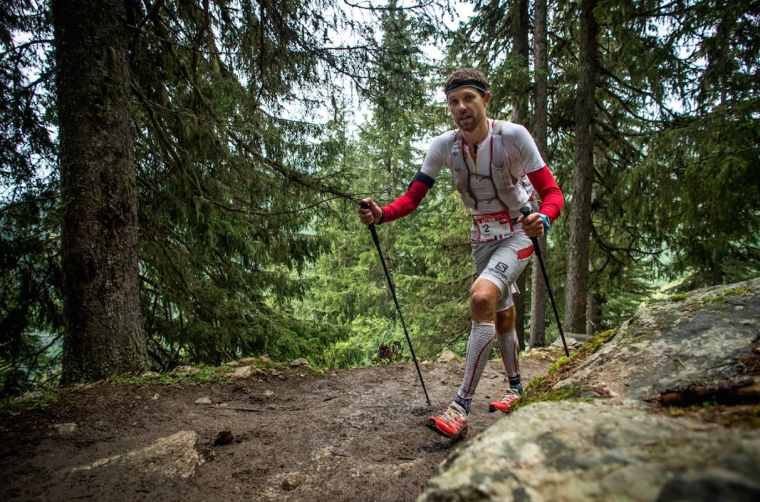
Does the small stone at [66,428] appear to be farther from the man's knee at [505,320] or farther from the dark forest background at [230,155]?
the man's knee at [505,320]

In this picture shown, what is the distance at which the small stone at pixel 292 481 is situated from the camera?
2404 millimetres

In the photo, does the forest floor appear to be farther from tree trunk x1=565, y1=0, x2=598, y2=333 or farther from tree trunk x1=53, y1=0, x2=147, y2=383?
tree trunk x1=565, y1=0, x2=598, y2=333

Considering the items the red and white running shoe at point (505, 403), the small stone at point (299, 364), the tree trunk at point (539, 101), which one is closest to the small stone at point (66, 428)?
the small stone at point (299, 364)

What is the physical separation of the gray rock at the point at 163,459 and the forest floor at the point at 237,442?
13 mm

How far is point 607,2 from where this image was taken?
232 inches

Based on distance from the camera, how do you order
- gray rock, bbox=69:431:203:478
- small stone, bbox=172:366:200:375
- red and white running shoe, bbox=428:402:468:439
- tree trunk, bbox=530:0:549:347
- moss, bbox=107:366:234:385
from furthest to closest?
tree trunk, bbox=530:0:549:347
small stone, bbox=172:366:200:375
moss, bbox=107:366:234:385
red and white running shoe, bbox=428:402:468:439
gray rock, bbox=69:431:203:478

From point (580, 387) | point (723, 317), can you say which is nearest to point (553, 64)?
point (723, 317)

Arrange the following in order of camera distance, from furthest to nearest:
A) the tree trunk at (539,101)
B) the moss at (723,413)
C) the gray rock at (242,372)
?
1. the tree trunk at (539,101)
2. the gray rock at (242,372)
3. the moss at (723,413)

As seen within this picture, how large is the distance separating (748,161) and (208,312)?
6.79 meters

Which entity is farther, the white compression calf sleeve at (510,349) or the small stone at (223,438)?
the white compression calf sleeve at (510,349)

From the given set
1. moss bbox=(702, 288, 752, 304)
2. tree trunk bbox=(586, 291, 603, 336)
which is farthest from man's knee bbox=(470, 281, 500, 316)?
tree trunk bbox=(586, 291, 603, 336)

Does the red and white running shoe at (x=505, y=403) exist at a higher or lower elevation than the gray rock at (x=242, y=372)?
lower

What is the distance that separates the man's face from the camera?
3043 millimetres

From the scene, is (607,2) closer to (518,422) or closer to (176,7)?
(176,7)
